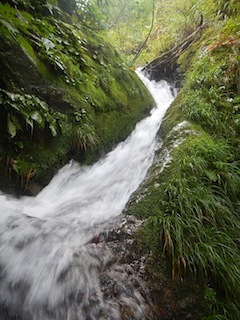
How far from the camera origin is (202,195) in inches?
110

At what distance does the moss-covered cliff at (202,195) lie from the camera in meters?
2.22

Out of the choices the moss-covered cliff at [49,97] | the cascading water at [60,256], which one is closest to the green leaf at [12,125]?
the moss-covered cliff at [49,97]

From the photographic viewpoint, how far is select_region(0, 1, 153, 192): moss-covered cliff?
2998 mm

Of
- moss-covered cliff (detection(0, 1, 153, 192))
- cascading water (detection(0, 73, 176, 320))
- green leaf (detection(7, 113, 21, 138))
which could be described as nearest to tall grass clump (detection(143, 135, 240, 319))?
cascading water (detection(0, 73, 176, 320))

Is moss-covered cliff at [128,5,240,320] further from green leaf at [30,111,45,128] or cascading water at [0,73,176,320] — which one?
green leaf at [30,111,45,128]

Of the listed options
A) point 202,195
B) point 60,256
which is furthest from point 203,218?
point 60,256

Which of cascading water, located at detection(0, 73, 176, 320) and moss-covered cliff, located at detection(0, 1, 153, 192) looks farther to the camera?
moss-covered cliff, located at detection(0, 1, 153, 192)

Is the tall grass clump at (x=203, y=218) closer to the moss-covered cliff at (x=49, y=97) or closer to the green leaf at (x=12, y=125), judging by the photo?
the moss-covered cliff at (x=49, y=97)

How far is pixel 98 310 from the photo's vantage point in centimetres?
187

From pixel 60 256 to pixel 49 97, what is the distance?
2.57 metres

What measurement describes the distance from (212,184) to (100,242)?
1.62 m

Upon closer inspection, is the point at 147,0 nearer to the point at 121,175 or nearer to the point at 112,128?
the point at 112,128

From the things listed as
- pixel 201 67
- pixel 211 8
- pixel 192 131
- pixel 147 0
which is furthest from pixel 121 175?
pixel 147 0

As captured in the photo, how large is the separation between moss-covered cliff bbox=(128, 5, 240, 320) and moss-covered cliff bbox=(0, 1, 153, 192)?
130 centimetres
